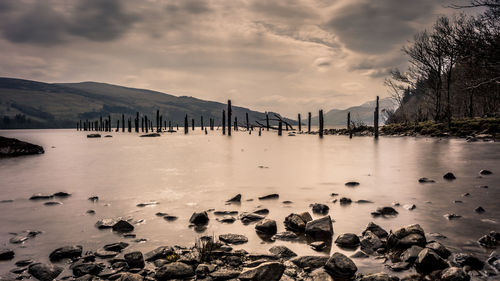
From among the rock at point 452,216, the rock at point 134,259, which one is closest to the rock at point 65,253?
the rock at point 134,259

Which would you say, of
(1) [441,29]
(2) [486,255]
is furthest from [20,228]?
(1) [441,29]

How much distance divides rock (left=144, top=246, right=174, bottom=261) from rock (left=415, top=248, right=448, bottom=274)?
339 centimetres

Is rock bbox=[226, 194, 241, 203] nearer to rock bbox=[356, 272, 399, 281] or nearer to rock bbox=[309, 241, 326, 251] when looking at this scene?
rock bbox=[309, 241, 326, 251]

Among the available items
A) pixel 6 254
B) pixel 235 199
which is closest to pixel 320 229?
pixel 235 199

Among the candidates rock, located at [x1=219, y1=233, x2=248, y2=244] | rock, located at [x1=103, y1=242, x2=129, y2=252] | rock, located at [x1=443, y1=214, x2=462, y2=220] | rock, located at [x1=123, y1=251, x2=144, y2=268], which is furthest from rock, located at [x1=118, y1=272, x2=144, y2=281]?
rock, located at [x1=443, y1=214, x2=462, y2=220]

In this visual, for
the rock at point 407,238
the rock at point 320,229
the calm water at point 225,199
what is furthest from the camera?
the calm water at point 225,199

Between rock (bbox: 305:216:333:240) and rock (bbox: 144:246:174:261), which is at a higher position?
rock (bbox: 305:216:333:240)

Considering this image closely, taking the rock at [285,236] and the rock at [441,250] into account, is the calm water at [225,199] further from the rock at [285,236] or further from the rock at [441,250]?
the rock at [441,250]

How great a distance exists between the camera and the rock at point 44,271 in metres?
3.66

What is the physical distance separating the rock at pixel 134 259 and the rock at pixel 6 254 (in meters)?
1.81

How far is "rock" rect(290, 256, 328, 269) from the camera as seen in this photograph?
3877mm

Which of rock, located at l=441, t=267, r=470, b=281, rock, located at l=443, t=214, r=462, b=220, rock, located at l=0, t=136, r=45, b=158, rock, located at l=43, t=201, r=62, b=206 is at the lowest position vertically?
rock, located at l=43, t=201, r=62, b=206

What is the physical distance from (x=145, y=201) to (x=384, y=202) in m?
6.38

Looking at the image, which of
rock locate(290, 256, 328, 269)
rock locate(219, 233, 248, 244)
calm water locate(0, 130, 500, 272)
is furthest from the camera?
calm water locate(0, 130, 500, 272)
